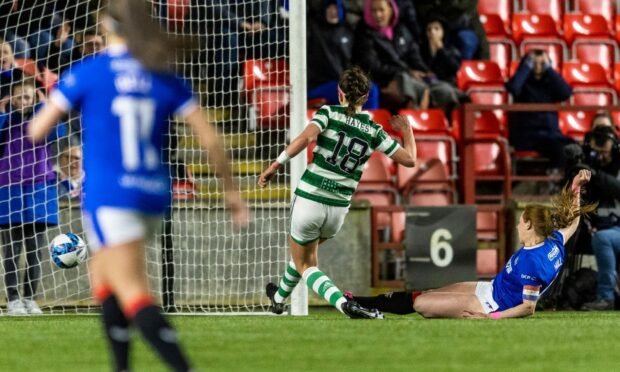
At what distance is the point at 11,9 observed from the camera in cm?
1154

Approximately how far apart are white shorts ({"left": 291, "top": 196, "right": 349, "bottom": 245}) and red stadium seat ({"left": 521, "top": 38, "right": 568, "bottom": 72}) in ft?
24.1

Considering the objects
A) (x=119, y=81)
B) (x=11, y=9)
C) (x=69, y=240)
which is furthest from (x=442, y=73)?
(x=119, y=81)

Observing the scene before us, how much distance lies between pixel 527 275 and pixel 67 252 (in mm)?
3240

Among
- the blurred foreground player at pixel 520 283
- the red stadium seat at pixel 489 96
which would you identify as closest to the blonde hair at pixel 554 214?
the blurred foreground player at pixel 520 283

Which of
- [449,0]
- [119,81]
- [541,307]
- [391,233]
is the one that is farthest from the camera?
[449,0]

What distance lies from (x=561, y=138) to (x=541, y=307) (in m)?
2.74

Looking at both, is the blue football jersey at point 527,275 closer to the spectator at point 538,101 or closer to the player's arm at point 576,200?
the player's arm at point 576,200

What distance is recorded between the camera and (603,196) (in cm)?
1151

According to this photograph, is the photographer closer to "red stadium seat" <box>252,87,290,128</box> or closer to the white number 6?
the white number 6

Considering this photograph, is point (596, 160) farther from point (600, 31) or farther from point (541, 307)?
point (600, 31)

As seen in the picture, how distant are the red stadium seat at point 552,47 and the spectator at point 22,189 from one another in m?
7.01

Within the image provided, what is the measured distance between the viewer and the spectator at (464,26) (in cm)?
1539

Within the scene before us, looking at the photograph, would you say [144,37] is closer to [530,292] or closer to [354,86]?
[354,86]

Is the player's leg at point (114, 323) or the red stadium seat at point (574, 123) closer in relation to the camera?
the player's leg at point (114, 323)
